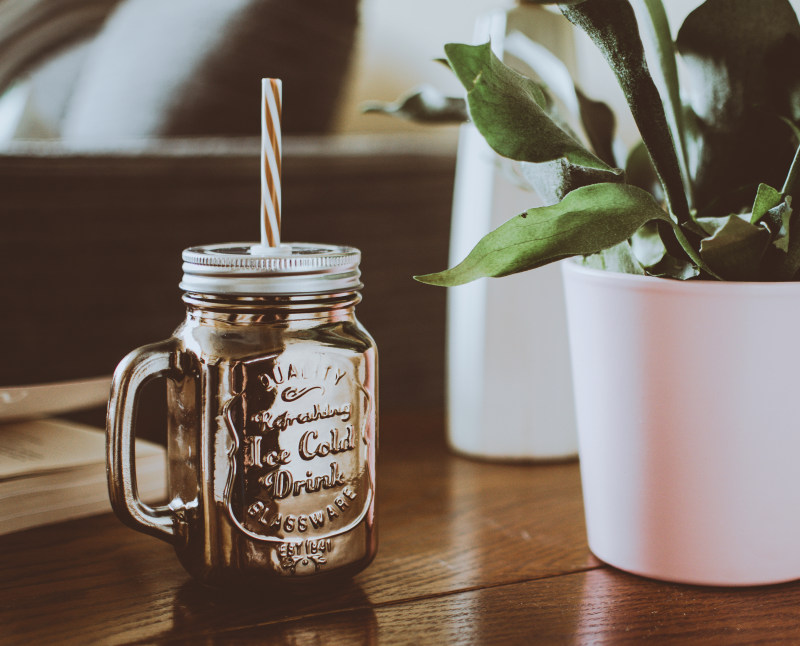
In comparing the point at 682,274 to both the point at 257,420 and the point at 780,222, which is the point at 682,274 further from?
the point at 257,420

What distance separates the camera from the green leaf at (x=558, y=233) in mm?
374

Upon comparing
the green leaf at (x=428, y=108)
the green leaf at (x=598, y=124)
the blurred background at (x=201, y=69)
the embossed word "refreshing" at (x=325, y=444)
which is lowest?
the embossed word "refreshing" at (x=325, y=444)

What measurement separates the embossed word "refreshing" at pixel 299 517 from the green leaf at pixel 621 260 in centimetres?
18

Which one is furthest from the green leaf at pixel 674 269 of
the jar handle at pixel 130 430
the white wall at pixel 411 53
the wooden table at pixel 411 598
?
the white wall at pixel 411 53

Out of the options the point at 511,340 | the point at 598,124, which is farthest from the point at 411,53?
the point at 598,124

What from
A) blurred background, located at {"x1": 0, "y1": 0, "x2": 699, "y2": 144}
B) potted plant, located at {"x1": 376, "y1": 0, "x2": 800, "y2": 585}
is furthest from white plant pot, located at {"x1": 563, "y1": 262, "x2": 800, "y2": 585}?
blurred background, located at {"x1": 0, "y1": 0, "x2": 699, "y2": 144}

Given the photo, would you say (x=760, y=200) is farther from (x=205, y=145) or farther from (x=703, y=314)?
(x=205, y=145)

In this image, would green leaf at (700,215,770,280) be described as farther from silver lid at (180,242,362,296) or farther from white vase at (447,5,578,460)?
white vase at (447,5,578,460)

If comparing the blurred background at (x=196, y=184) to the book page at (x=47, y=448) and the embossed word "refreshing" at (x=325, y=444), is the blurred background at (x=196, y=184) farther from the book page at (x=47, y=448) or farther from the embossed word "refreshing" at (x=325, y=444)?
the embossed word "refreshing" at (x=325, y=444)

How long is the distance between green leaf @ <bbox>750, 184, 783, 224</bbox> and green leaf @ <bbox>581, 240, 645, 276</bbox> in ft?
0.20

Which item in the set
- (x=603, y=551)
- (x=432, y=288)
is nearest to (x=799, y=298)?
(x=603, y=551)

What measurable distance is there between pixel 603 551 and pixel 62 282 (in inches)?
21.5

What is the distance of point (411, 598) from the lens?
43 centimetres

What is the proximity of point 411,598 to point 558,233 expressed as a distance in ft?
0.64
